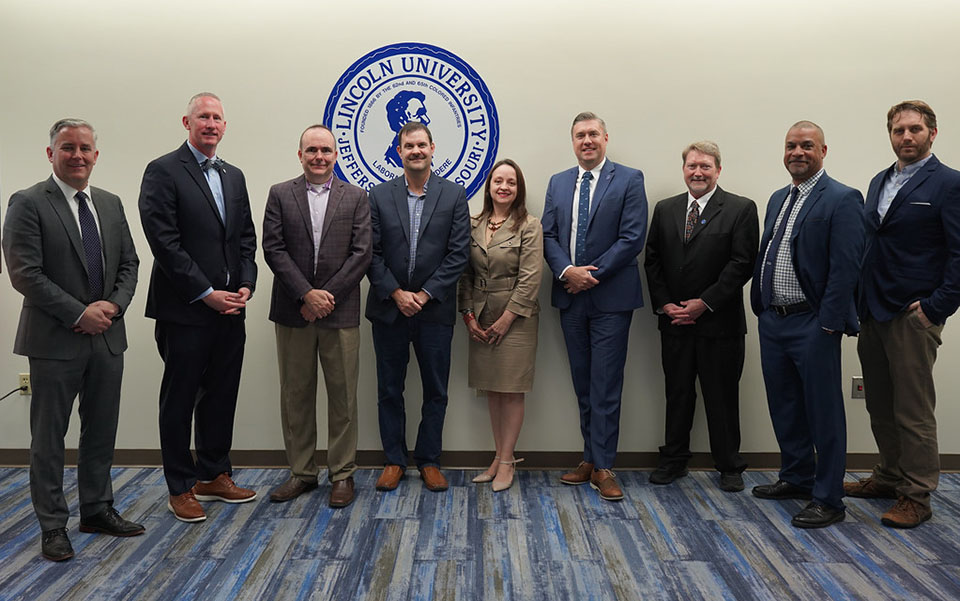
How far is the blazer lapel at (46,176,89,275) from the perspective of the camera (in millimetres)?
2783

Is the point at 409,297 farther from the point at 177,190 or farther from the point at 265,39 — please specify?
the point at 265,39

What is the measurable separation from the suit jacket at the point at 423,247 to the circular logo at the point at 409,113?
38 centimetres

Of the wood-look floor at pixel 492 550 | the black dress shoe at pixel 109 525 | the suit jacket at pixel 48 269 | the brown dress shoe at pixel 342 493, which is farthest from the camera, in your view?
the brown dress shoe at pixel 342 493

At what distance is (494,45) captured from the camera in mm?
3848

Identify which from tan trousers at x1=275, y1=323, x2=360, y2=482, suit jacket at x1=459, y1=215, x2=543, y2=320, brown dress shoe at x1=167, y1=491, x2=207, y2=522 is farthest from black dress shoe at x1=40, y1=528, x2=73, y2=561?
suit jacket at x1=459, y1=215, x2=543, y2=320

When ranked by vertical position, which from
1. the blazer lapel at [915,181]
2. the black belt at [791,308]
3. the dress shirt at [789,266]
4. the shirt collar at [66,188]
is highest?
the blazer lapel at [915,181]

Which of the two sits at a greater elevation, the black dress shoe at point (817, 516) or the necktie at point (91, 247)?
the necktie at point (91, 247)

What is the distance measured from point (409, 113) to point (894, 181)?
242 cm

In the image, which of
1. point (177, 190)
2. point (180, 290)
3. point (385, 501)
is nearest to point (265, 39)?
point (177, 190)

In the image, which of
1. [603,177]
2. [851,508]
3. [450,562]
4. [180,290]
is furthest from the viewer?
[603,177]

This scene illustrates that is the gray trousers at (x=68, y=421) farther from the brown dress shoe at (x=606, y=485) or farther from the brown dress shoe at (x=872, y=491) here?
the brown dress shoe at (x=872, y=491)

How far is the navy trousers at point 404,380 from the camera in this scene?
3596 millimetres

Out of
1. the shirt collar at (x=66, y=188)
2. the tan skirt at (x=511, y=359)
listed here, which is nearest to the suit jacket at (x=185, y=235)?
the shirt collar at (x=66, y=188)

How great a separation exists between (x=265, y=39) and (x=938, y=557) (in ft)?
13.0
